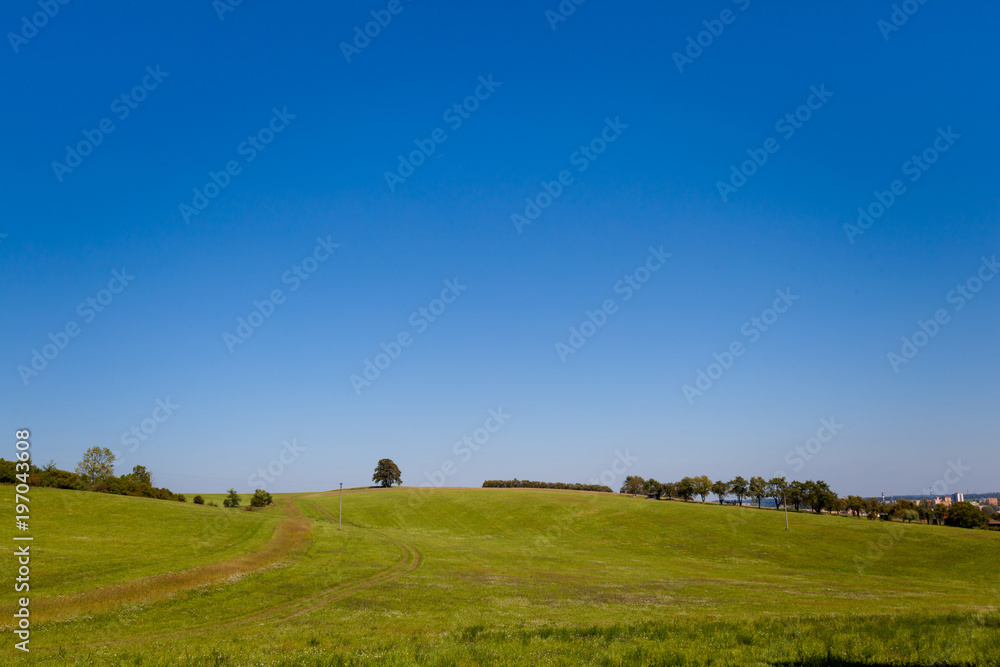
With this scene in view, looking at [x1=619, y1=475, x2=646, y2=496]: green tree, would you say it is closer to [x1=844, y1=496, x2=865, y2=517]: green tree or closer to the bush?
[x1=844, y1=496, x2=865, y2=517]: green tree

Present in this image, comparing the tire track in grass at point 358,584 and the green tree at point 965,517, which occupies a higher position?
the tire track in grass at point 358,584

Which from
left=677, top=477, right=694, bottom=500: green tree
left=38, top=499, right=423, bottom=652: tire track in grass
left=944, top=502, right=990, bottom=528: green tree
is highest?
left=38, top=499, right=423, bottom=652: tire track in grass

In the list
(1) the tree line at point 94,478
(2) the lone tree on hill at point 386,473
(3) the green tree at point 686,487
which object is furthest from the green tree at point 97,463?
(3) the green tree at point 686,487

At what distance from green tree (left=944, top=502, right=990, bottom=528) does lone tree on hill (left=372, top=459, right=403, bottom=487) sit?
524 ft

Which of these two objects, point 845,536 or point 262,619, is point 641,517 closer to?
point 845,536

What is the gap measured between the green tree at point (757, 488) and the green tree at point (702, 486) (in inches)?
497

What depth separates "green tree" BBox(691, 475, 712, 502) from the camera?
161m

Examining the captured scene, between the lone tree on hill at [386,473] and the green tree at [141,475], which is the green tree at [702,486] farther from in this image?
the green tree at [141,475]

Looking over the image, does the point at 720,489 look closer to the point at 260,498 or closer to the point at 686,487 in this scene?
the point at 686,487

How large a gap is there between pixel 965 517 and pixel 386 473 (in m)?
166

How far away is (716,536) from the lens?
102m

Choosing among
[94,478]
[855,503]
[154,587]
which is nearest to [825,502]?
[855,503]

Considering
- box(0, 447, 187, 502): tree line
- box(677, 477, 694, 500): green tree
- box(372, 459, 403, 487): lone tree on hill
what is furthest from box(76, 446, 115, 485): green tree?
box(677, 477, 694, 500): green tree

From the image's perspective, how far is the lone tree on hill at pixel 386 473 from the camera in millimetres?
189750
